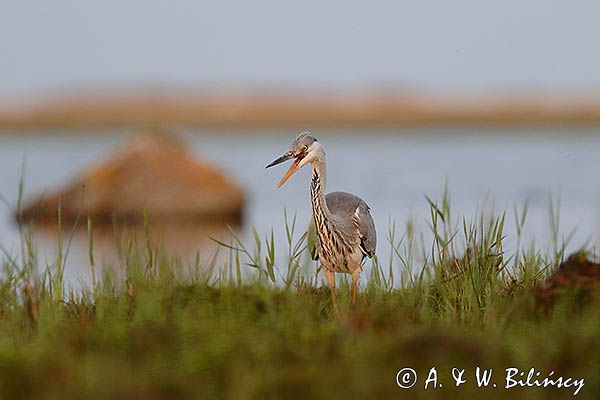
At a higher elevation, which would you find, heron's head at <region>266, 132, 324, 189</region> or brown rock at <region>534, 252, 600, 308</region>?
heron's head at <region>266, 132, 324, 189</region>

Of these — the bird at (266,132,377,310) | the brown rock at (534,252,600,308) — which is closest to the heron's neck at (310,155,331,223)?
the bird at (266,132,377,310)

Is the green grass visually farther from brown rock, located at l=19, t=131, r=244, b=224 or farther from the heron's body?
brown rock, located at l=19, t=131, r=244, b=224

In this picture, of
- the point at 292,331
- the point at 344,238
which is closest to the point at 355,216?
the point at 344,238

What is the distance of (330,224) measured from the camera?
271 inches

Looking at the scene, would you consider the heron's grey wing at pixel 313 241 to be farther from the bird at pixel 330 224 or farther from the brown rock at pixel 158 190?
the brown rock at pixel 158 190

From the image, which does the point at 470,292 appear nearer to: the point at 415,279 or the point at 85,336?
the point at 415,279

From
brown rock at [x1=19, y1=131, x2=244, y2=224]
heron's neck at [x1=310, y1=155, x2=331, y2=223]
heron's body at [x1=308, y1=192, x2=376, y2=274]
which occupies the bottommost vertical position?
heron's body at [x1=308, y1=192, x2=376, y2=274]

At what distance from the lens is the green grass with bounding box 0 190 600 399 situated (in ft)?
12.1

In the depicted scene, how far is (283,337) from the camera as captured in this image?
4328 mm

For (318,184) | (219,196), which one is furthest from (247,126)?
(318,184)

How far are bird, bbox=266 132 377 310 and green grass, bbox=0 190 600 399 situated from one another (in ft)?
2.49

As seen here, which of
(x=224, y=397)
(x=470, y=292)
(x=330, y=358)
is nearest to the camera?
(x=224, y=397)

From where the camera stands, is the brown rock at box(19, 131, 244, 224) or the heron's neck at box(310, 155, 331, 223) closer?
the heron's neck at box(310, 155, 331, 223)

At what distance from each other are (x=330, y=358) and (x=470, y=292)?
154 cm
